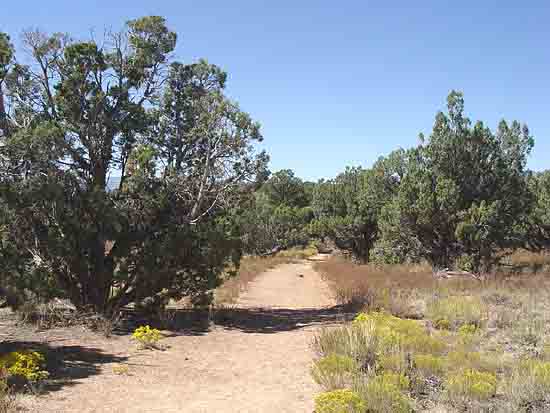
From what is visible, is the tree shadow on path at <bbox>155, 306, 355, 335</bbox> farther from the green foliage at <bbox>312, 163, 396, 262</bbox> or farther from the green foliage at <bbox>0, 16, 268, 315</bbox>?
the green foliage at <bbox>312, 163, 396, 262</bbox>

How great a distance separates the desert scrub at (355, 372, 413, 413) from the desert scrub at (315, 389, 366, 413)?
0.75 ft

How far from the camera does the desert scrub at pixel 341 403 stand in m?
5.46

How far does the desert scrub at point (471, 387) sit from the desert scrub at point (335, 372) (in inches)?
49.6

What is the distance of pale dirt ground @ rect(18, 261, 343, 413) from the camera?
22.3 feet

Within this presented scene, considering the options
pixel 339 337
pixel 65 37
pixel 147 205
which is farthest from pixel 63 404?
pixel 65 37

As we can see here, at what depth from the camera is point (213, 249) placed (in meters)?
13.6

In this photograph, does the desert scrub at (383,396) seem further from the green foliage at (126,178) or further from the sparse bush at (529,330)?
the green foliage at (126,178)

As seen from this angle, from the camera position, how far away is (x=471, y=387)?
6.38 m

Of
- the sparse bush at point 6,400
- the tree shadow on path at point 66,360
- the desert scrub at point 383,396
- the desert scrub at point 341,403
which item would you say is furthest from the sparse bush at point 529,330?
the sparse bush at point 6,400

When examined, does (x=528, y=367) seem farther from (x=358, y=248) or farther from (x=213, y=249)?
(x=358, y=248)

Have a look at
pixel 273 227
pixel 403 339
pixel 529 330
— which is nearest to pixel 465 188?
pixel 529 330

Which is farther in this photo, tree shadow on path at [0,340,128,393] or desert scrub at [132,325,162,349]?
desert scrub at [132,325,162,349]

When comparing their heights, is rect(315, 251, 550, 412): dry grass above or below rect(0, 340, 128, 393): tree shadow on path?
above

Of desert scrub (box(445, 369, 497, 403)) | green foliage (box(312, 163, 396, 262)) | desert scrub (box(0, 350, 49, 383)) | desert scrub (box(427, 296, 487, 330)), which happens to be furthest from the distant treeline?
green foliage (box(312, 163, 396, 262))
